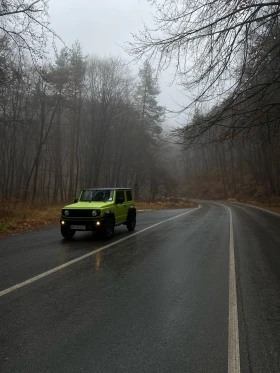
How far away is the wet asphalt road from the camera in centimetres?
302

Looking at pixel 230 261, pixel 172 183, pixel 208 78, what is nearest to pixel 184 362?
pixel 230 261

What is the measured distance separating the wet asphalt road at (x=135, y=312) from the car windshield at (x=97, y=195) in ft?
11.0

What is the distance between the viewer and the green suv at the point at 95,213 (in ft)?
32.3

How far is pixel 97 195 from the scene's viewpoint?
1148cm

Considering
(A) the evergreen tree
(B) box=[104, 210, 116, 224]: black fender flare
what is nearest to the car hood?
(B) box=[104, 210, 116, 224]: black fender flare

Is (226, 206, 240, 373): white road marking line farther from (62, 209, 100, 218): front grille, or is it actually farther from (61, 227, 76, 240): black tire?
(61, 227, 76, 240): black tire

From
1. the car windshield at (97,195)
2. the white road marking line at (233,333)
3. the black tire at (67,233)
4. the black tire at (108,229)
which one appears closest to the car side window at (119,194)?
the car windshield at (97,195)

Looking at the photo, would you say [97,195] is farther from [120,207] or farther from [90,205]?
[90,205]

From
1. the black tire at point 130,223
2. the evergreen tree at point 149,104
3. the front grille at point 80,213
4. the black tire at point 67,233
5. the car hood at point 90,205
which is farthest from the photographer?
the evergreen tree at point 149,104

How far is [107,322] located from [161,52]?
27.0 feet

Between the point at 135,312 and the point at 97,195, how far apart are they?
7.58 m

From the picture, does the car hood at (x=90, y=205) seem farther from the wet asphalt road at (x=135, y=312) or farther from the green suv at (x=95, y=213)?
the wet asphalt road at (x=135, y=312)

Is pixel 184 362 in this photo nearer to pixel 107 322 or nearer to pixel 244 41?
pixel 107 322

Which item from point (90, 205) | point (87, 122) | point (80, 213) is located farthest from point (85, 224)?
point (87, 122)
